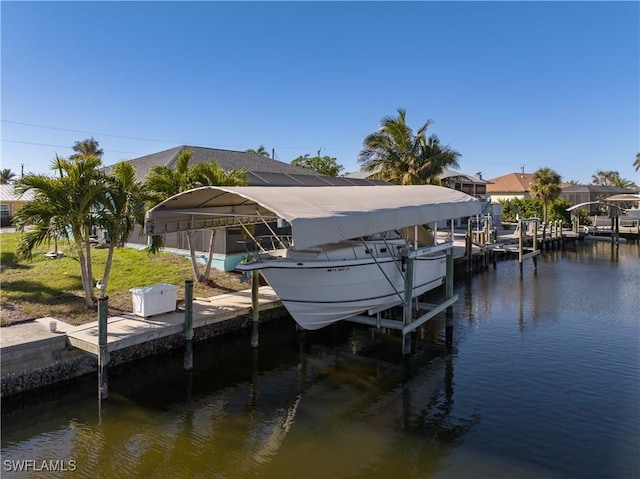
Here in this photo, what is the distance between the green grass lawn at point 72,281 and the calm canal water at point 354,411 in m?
2.61

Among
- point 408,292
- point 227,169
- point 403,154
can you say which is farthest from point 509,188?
point 408,292

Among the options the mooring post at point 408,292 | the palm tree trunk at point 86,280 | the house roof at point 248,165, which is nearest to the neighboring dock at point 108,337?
the palm tree trunk at point 86,280

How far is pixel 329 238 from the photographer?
8.97 m

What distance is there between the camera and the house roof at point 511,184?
2469 inches

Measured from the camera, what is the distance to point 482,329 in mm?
15344

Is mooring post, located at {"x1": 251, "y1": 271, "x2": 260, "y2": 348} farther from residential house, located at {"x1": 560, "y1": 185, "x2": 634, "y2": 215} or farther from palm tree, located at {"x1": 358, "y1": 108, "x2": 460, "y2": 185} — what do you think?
residential house, located at {"x1": 560, "y1": 185, "x2": 634, "y2": 215}

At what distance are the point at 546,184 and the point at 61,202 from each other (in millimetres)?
42550

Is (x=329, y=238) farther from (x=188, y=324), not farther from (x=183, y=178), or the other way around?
(x=183, y=178)

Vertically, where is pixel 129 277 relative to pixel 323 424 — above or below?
above

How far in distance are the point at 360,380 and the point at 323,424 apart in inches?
93.1

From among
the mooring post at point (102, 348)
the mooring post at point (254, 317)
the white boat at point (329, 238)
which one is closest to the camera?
the mooring post at point (102, 348)

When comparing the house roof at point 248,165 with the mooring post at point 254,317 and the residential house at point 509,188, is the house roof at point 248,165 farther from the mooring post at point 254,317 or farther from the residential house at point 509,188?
the residential house at point 509,188

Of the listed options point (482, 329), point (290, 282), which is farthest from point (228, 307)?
point (482, 329)

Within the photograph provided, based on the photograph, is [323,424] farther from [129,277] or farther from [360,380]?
[129,277]
